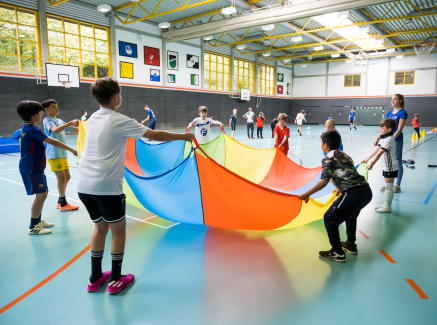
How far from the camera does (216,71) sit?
2292cm

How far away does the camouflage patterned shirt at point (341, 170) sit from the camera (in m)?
2.47

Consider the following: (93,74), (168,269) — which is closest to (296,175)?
(168,269)

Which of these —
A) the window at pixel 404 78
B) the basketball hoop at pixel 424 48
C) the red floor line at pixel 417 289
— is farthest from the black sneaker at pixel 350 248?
the window at pixel 404 78

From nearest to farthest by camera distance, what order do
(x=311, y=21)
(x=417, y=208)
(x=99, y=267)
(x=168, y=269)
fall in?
(x=99, y=267) → (x=168, y=269) → (x=417, y=208) → (x=311, y=21)

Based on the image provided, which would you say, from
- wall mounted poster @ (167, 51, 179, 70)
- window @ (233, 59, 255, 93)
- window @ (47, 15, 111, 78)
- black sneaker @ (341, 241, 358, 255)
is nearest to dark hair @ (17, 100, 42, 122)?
black sneaker @ (341, 241, 358, 255)

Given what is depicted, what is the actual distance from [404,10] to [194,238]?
58.1ft

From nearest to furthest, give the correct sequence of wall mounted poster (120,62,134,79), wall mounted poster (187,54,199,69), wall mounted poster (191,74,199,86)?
wall mounted poster (120,62,134,79), wall mounted poster (187,54,199,69), wall mounted poster (191,74,199,86)

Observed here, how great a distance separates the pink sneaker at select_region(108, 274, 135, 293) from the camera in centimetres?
212

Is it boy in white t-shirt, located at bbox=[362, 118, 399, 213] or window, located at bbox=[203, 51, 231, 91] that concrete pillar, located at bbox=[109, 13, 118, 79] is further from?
boy in white t-shirt, located at bbox=[362, 118, 399, 213]

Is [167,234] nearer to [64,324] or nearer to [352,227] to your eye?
[64,324]

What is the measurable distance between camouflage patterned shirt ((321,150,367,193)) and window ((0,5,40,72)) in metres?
15.1

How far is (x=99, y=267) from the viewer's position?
219 centimetres

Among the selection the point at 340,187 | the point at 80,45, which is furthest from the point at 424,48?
the point at 340,187

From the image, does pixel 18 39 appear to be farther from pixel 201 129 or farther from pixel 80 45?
pixel 201 129
